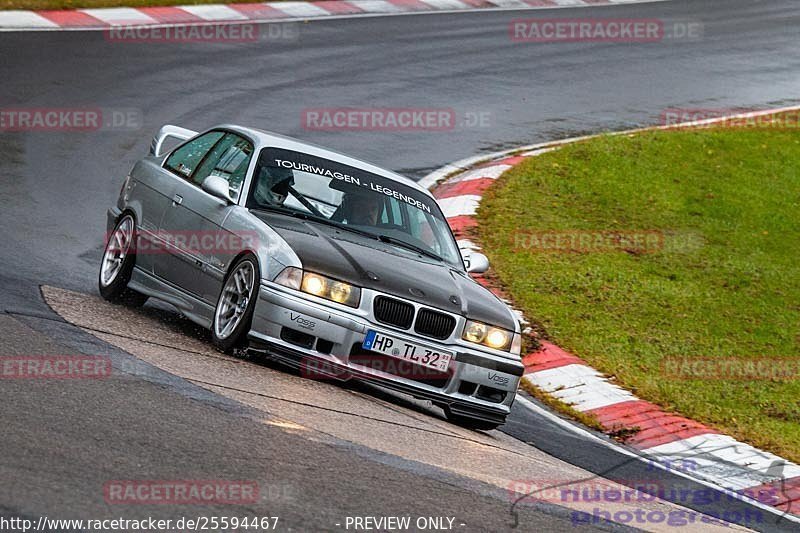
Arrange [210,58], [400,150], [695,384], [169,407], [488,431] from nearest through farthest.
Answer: [169,407] → [488,431] → [695,384] → [400,150] → [210,58]

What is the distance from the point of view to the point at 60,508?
4969mm

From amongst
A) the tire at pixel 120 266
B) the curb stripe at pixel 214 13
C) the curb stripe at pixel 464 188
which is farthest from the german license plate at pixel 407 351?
the curb stripe at pixel 214 13

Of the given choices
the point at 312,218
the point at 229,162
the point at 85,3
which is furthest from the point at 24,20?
the point at 312,218

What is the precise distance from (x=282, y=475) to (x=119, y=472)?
74cm

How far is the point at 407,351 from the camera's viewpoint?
7992 millimetres

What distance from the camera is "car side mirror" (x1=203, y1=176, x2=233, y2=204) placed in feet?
29.1

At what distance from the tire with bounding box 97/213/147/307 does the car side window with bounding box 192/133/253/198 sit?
2.21 ft

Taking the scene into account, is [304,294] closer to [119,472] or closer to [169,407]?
[169,407]

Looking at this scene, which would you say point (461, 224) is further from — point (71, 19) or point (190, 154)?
point (71, 19)

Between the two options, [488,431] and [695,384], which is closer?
[488,431]

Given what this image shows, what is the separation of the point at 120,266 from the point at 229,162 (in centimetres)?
112

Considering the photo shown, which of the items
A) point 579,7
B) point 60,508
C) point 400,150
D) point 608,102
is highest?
point 579,7

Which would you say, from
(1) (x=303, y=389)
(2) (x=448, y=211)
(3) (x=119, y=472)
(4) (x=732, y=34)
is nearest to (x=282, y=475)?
(3) (x=119, y=472)

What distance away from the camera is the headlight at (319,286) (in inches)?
314
